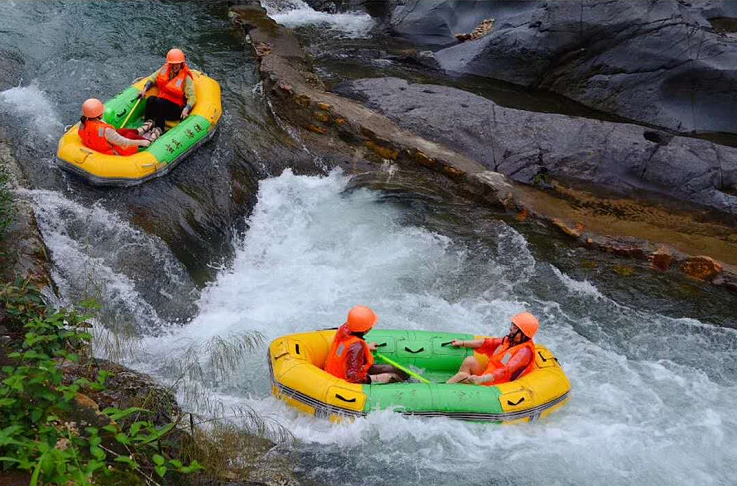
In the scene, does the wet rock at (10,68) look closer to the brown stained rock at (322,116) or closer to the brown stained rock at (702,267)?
the brown stained rock at (322,116)

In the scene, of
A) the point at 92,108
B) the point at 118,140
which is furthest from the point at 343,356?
the point at 92,108

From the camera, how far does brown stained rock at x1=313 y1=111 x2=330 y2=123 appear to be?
33.3 feet

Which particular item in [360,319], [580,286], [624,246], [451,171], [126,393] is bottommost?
[580,286]

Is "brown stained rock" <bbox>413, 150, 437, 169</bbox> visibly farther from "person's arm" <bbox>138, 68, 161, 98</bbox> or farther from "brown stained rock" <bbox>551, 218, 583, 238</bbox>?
"person's arm" <bbox>138, 68, 161, 98</bbox>

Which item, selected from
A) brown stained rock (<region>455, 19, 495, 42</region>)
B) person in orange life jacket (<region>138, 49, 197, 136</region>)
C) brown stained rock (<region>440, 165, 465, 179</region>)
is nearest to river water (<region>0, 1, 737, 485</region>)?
brown stained rock (<region>440, 165, 465, 179</region>)

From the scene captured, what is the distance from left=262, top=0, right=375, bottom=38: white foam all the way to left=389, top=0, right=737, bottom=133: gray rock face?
2448 millimetres

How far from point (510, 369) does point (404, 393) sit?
1.09 meters

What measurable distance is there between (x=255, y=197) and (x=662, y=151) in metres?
5.54

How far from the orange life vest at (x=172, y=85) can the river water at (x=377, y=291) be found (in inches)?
28.7

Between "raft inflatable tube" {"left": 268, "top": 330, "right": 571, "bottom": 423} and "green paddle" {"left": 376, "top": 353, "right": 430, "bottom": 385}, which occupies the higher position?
"raft inflatable tube" {"left": 268, "top": 330, "right": 571, "bottom": 423}

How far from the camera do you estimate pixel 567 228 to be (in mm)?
8711

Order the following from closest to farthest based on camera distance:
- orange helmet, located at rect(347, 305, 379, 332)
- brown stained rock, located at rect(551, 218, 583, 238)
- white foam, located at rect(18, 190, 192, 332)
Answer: orange helmet, located at rect(347, 305, 379, 332)
white foam, located at rect(18, 190, 192, 332)
brown stained rock, located at rect(551, 218, 583, 238)

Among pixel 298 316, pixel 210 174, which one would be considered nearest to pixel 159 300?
pixel 298 316

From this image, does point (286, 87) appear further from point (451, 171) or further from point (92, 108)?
point (92, 108)
